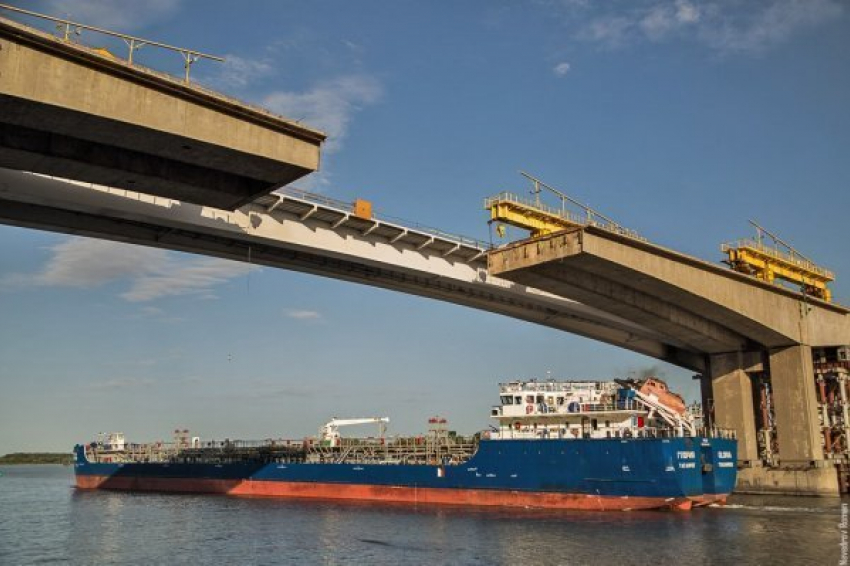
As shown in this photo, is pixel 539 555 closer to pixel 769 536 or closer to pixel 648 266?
pixel 769 536

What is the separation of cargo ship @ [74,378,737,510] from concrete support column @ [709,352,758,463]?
4.51m

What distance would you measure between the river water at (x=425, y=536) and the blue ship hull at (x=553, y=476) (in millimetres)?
1461

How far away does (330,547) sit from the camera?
85.8 feet

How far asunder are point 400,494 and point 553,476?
10.2m

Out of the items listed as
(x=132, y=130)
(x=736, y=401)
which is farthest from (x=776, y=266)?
(x=132, y=130)

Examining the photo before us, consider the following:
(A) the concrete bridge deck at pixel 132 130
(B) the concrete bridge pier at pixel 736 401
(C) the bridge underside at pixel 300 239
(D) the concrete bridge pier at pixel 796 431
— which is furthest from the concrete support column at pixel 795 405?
(A) the concrete bridge deck at pixel 132 130

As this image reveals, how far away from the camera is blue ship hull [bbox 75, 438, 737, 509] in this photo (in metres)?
34.4

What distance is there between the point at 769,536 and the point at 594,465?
10052 millimetres

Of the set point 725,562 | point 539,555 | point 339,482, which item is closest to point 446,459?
point 339,482

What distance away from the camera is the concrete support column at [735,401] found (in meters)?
46.4

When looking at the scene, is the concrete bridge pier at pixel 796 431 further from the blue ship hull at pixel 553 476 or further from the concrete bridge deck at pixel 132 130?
the concrete bridge deck at pixel 132 130

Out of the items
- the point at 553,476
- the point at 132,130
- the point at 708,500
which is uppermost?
the point at 132,130

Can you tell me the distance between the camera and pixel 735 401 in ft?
156

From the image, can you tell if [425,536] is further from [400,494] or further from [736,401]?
[736,401]
